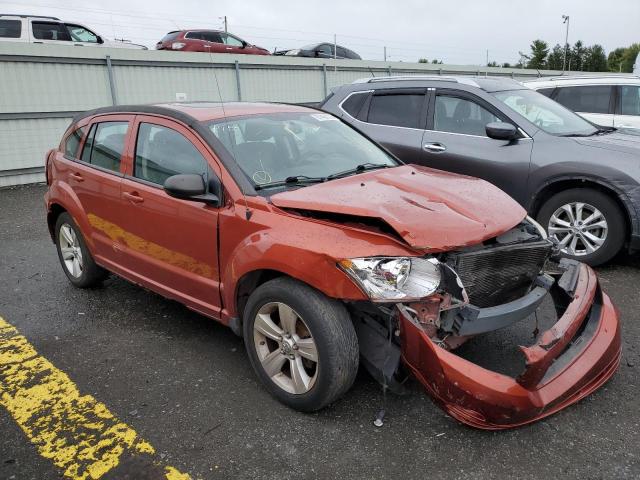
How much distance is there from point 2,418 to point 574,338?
10.2ft

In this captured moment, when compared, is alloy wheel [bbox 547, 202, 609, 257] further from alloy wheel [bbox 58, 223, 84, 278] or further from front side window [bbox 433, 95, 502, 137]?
alloy wheel [bbox 58, 223, 84, 278]

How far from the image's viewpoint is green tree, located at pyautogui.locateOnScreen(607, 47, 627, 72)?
68.8 meters

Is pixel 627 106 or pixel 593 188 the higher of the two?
pixel 627 106

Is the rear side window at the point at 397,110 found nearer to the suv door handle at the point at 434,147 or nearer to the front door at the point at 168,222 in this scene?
the suv door handle at the point at 434,147

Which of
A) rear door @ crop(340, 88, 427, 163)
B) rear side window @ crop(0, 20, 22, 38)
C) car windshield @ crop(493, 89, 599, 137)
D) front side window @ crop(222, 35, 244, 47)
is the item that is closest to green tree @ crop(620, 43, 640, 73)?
front side window @ crop(222, 35, 244, 47)

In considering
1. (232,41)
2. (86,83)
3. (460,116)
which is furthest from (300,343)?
(232,41)

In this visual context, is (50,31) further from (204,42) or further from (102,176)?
(102,176)

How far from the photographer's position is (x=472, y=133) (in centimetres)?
557

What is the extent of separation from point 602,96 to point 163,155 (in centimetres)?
714

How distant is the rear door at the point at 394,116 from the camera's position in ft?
19.4

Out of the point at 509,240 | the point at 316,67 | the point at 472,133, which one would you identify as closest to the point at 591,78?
the point at 472,133

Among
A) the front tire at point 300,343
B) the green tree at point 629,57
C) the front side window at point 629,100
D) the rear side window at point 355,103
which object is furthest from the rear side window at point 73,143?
the green tree at point 629,57

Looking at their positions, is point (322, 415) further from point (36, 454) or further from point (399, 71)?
point (399, 71)

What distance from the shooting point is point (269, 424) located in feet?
9.11
